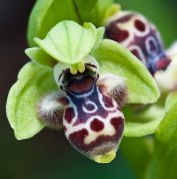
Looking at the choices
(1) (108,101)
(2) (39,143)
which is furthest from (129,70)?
(2) (39,143)

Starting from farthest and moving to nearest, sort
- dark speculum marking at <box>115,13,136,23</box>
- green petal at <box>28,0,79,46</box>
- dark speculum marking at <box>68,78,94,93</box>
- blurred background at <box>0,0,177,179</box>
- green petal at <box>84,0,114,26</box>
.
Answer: blurred background at <box>0,0,177,179</box> < dark speculum marking at <box>115,13,136,23</box> < green petal at <box>84,0,114,26</box> < green petal at <box>28,0,79,46</box> < dark speculum marking at <box>68,78,94,93</box>

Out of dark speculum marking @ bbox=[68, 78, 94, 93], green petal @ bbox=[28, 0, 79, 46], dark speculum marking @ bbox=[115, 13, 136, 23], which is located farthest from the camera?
dark speculum marking @ bbox=[115, 13, 136, 23]

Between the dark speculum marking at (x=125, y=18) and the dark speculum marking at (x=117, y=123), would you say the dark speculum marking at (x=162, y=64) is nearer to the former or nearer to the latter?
the dark speculum marking at (x=125, y=18)

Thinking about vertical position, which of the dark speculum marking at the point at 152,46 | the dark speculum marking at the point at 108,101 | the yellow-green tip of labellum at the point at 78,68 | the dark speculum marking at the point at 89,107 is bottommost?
the dark speculum marking at the point at 152,46

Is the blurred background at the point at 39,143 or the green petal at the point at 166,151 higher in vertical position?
the green petal at the point at 166,151

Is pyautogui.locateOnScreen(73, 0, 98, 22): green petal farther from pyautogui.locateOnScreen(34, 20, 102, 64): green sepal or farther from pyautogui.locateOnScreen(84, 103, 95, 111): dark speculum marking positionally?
pyautogui.locateOnScreen(84, 103, 95, 111): dark speculum marking

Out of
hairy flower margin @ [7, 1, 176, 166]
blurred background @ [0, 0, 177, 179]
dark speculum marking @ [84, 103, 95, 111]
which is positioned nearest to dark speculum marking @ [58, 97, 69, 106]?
hairy flower margin @ [7, 1, 176, 166]

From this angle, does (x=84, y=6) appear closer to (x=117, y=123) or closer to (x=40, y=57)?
(x=40, y=57)

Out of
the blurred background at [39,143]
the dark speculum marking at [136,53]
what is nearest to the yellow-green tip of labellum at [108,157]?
the dark speculum marking at [136,53]
